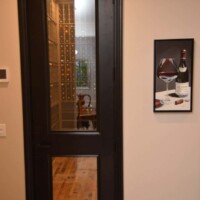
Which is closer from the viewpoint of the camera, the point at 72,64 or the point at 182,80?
the point at 182,80

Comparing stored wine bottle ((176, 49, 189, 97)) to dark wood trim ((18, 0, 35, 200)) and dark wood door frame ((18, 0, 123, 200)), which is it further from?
dark wood trim ((18, 0, 35, 200))

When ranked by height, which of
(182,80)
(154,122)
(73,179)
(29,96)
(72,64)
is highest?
(72,64)

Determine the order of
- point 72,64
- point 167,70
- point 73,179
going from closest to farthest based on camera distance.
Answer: point 167,70
point 72,64
point 73,179

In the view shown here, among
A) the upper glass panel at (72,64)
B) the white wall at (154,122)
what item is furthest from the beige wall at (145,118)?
the upper glass panel at (72,64)

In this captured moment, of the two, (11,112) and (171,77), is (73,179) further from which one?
(171,77)

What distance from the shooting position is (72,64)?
7.27 feet

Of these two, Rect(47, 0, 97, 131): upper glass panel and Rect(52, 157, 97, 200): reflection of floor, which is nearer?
Rect(47, 0, 97, 131): upper glass panel

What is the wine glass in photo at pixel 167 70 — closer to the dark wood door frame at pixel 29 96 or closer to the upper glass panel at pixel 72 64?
the dark wood door frame at pixel 29 96

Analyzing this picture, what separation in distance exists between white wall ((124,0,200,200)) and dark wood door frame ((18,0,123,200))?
54 mm

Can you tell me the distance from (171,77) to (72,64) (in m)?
0.88

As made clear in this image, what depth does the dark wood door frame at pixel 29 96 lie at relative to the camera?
6.91ft

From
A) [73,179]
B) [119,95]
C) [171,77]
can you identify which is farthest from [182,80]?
[73,179]

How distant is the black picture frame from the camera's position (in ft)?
6.84

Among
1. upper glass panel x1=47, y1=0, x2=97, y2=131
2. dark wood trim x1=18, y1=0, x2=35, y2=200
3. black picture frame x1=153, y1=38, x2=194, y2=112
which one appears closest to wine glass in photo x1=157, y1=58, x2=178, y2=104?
black picture frame x1=153, y1=38, x2=194, y2=112
